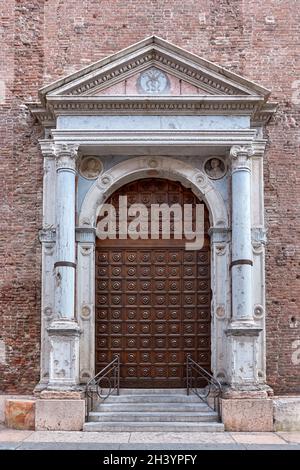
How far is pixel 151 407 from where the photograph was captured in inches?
489

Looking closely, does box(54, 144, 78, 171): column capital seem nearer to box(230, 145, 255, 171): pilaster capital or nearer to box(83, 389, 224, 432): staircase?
box(230, 145, 255, 171): pilaster capital

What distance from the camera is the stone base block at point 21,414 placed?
12.1 m

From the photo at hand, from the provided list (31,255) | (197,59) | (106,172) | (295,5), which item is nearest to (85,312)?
(31,255)

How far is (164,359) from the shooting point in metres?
13.3

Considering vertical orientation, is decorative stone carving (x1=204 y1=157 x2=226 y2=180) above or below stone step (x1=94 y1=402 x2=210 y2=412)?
above

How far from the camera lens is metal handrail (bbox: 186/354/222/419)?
12.6 meters

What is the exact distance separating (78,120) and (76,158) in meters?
0.67

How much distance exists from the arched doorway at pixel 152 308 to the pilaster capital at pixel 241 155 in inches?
63.0

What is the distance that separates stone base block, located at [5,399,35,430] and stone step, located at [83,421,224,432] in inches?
38.5

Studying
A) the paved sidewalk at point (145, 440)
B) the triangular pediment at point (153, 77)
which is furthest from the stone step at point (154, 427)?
the triangular pediment at point (153, 77)

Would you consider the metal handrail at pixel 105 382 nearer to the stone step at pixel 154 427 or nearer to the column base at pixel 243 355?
the stone step at pixel 154 427

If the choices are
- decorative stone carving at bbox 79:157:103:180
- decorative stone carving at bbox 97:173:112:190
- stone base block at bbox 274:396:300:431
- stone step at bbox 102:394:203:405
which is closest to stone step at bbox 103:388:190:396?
stone step at bbox 102:394:203:405

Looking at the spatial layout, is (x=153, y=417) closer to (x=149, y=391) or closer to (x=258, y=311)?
(x=149, y=391)

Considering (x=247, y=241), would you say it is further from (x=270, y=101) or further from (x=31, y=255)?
(x=31, y=255)
